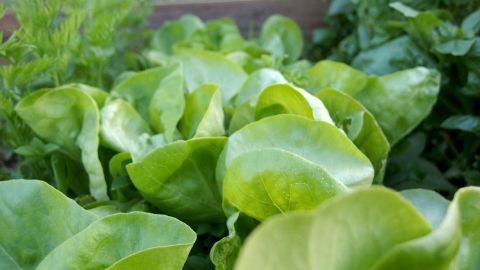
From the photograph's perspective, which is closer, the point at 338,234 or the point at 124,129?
the point at 338,234

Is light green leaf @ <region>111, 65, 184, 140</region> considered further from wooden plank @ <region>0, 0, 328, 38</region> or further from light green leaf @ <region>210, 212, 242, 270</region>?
wooden plank @ <region>0, 0, 328, 38</region>

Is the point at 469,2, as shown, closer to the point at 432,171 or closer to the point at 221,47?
the point at 432,171

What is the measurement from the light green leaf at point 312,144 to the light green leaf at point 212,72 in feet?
0.86

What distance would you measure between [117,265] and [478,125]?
65 cm

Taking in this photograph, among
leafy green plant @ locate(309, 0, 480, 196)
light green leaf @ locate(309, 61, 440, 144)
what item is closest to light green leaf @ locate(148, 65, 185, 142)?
light green leaf @ locate(309, 61, 440, 144)

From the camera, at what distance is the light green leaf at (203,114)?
0.66 metres

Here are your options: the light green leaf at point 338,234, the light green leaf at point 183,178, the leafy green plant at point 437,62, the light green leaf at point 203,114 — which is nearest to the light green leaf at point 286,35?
the leafy green plant at point 437,62

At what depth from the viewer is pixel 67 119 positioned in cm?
72

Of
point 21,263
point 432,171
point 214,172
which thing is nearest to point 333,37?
point 432,171

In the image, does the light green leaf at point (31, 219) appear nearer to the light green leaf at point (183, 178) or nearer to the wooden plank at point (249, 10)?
the light green leaf at point (183, 178)

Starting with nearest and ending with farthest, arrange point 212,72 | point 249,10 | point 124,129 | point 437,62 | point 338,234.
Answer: point 338,234 → point 124,129 → point 212,72 → point 437,62 → point 249,10

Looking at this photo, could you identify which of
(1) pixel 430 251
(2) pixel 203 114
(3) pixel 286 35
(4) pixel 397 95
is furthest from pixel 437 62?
(1) pixel 430 251

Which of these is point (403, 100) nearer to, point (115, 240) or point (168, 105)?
point (168, 105)

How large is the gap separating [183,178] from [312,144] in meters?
0.16
